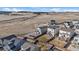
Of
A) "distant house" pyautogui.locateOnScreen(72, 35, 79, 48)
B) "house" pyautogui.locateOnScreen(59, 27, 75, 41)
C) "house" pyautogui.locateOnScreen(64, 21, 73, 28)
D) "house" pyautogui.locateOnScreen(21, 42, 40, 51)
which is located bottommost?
"house" pyautogui.locateOnScreen(21, 42, 40, 51)

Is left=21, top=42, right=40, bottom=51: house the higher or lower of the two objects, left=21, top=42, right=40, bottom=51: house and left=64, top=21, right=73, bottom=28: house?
the lower

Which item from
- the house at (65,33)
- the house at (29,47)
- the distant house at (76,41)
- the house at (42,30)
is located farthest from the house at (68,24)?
the house at (29,47)

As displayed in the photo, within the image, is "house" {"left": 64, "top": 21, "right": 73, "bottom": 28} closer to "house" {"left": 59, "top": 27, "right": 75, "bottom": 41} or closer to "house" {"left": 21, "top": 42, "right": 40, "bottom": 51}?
"house" {"left": 59, "top": 27, "right": 75, "bottom": 41}

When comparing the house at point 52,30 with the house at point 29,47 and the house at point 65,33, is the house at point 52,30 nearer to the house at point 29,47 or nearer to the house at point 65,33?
the house at point 65,33

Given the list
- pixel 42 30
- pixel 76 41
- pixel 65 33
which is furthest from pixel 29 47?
pixel 76 41

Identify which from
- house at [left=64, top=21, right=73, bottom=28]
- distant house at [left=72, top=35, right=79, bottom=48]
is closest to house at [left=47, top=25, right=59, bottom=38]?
house at [left=64, top=21, right=73, bottom=28]

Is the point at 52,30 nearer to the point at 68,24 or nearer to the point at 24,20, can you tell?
the point at 68,24
